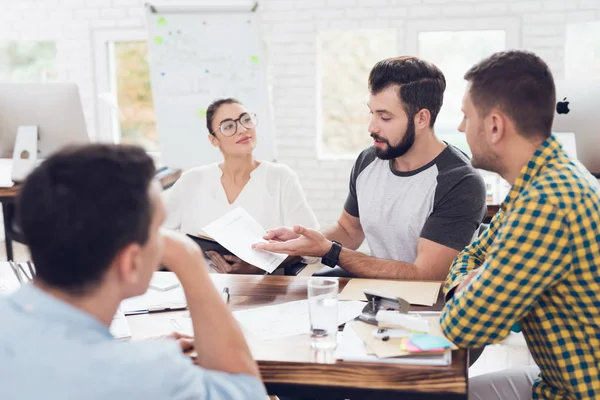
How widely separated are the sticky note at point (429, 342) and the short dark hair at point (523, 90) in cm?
43

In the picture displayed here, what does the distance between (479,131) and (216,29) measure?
2.80 meters

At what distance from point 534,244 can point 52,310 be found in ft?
2.56

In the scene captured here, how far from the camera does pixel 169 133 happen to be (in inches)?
161

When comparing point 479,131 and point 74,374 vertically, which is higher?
point 479,131

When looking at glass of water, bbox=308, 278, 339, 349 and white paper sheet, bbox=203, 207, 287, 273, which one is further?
white paper sheet, bbox=203, 207, 287, 273

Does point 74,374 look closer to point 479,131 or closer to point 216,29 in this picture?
point 479,131

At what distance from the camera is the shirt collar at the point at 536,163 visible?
4.20ft

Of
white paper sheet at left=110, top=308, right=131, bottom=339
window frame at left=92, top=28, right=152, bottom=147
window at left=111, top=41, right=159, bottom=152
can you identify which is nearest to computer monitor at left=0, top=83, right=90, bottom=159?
window frame at left=92, top=28, right=152, bottom=147

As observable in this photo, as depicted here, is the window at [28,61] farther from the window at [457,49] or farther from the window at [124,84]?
the window at [457,49]

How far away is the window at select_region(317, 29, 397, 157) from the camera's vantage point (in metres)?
4.32

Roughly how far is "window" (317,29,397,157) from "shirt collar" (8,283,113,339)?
3667 mm

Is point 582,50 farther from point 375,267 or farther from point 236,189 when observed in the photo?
point 375,267

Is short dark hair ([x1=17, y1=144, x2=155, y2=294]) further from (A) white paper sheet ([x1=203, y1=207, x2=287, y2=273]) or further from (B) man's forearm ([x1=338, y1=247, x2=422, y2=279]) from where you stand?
(B) man's forearm ([x1=338, y1=247, x2=422, y2=279])

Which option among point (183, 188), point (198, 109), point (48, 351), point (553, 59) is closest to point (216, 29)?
point (198, 109)
